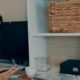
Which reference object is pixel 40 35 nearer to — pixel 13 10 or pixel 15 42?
pixel 15 42

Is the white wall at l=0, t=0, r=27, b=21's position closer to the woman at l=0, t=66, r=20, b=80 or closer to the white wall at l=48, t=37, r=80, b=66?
the white wall at l=48, t=37, r=80, b=66

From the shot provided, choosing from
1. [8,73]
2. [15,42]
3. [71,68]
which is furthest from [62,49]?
[8,73]

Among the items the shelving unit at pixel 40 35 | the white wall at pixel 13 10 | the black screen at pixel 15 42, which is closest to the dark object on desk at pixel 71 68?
the shelving unit at pixel 40 35

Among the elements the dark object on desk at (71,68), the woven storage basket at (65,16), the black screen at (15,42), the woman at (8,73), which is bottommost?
the woman at (8,73)

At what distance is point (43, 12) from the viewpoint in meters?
1.69

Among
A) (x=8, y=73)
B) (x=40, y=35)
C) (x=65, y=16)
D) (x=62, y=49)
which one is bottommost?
(x=8, y=73)

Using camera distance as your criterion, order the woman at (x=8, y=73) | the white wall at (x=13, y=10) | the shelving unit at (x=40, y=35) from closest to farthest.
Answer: the woman at (x=8, y=73) < the shelving unit at (x=40, y=35) < the white wall at (x=13, y=10)

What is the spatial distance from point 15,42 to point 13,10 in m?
0.32

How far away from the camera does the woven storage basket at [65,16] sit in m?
1.40

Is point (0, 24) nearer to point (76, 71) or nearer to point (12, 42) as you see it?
point (12, 42)

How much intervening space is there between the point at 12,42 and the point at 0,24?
0.20m

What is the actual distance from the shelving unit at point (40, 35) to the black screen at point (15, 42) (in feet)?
0.39

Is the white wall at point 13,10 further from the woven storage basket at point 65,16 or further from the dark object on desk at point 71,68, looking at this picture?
A: the dark object on desk at point 71,68

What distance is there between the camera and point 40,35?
1.45 m
